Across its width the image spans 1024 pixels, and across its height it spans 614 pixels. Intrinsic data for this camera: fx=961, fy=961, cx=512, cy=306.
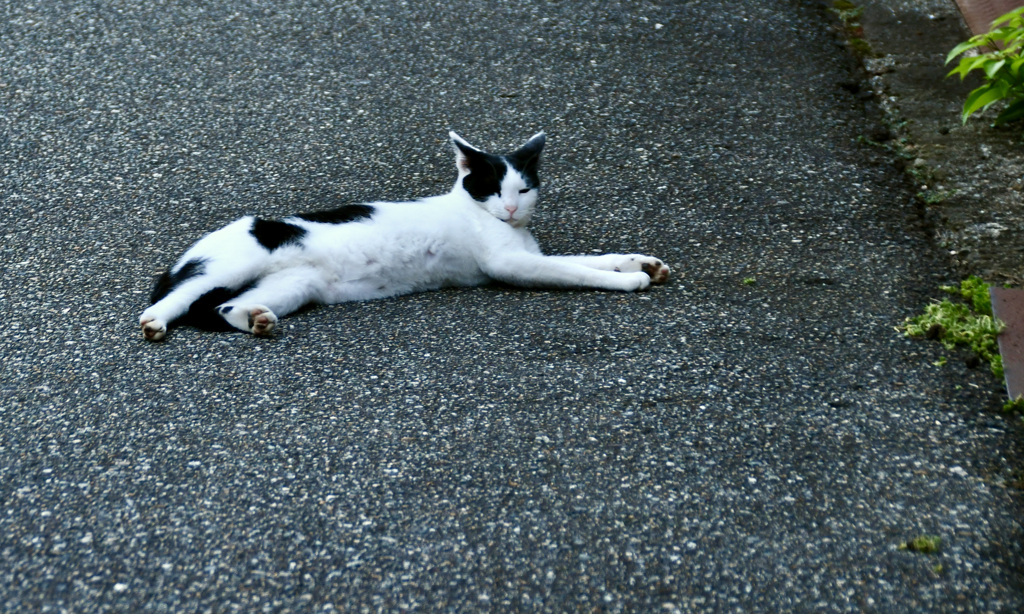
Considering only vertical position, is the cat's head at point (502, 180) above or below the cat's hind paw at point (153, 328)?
above

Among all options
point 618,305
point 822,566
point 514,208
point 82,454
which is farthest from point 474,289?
point 822,566

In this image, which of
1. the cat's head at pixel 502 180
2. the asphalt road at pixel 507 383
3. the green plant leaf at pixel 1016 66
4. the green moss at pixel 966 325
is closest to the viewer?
the asphalt road at pixel 507 383

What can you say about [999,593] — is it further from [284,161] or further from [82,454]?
[284,161]

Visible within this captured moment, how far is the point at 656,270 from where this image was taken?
3404 millimetres

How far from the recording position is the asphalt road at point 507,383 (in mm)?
2123

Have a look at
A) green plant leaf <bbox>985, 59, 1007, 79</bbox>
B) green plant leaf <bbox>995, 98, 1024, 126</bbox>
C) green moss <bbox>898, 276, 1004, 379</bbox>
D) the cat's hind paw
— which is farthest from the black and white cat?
green plant leaf <bbox>995, 98, 1024, 126</bbox>

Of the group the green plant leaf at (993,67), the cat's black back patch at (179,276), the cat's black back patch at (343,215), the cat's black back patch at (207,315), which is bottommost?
the cat's black back patch at (207,315)

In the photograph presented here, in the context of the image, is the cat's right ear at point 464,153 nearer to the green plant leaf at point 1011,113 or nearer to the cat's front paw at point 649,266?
the cat's front paw at point 649,266

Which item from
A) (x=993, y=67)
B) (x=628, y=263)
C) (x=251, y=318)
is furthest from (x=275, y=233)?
(x=993, y=67)

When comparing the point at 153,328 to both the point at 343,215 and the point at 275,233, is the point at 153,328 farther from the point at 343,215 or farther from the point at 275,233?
the point at 343,215

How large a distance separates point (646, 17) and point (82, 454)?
14.8ft

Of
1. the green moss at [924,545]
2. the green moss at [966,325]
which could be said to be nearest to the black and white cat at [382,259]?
the green moss at [966,325]

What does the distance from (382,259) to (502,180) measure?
→ 527mm

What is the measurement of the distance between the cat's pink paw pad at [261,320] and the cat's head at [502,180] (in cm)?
93
